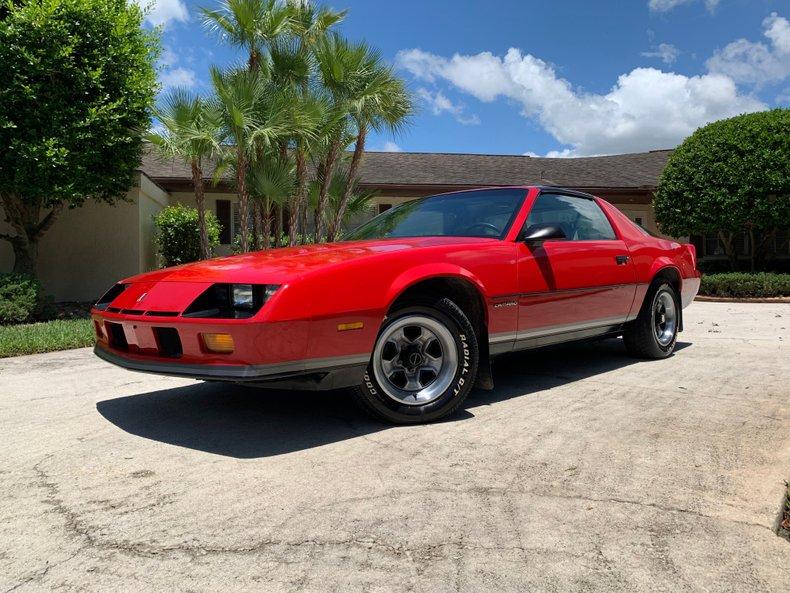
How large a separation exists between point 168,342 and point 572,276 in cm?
268

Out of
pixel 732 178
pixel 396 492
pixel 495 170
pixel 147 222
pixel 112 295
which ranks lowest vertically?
pixel 396 492

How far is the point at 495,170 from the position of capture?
65.6 feet

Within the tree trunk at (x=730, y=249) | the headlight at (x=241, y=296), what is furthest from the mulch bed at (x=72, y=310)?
the tree trunk at (x=730, y=249)

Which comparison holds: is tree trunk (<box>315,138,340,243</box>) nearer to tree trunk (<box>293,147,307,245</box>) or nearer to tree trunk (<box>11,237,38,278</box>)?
tree trunk (<box>293,147,307,245</box>)

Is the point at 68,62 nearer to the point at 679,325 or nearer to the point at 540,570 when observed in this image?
the point at 679,325

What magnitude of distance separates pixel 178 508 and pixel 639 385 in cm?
330

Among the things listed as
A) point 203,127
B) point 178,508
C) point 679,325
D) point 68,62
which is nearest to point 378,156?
point 203,127

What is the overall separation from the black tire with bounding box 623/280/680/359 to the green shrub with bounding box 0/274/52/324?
7891 mm

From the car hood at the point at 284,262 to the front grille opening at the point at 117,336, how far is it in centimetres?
29

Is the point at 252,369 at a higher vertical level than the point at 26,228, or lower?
lower

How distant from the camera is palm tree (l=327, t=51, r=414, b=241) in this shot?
11.4 meters

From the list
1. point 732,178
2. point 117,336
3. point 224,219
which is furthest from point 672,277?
point 224,219

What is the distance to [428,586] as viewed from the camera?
5.89 ft

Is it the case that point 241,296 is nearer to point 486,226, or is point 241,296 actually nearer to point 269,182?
point 486,226
